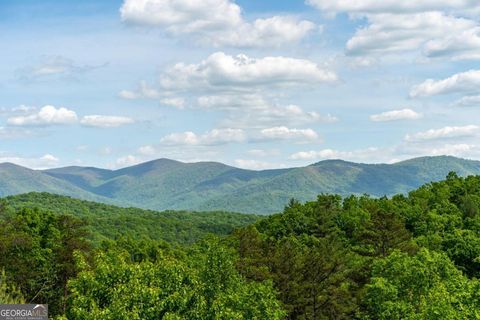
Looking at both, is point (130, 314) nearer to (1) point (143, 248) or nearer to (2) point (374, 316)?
(2) point (374, 316)

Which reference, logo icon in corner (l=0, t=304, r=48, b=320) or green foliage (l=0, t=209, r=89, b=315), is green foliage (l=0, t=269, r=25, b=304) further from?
green foliage (l=0, t=209, r=89, b=315)

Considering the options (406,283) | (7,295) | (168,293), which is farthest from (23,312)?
(406,283)

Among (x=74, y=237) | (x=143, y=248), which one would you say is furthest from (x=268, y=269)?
(x=143, y=248)

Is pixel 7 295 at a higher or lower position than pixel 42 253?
higher

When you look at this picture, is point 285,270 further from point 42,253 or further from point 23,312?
point 42,253

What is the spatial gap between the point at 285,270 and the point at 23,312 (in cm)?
4508

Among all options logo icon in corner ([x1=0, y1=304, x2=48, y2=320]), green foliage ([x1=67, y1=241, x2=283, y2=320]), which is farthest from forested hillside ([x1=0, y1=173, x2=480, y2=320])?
logo icon in corner ([x1=0, y1=304, x2=48, y2=320])

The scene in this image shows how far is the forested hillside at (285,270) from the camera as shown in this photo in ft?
148

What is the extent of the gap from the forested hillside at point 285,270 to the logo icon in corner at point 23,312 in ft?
48.1

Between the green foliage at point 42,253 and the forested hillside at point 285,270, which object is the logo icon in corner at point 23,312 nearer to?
the forested hillside at point 285,270

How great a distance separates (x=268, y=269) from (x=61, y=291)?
4294cm

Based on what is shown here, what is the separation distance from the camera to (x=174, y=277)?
156 feet

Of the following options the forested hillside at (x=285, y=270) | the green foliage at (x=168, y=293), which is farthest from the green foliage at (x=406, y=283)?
the green foliage at (x=168, y=293)

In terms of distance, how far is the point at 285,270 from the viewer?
227 feet
